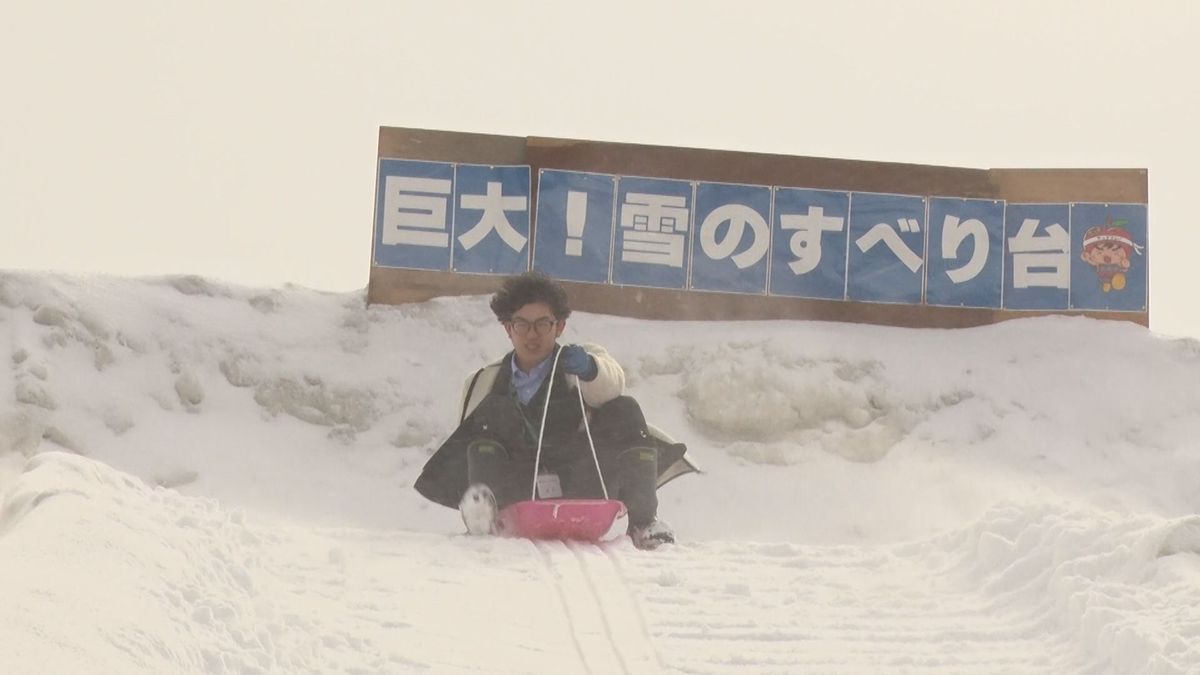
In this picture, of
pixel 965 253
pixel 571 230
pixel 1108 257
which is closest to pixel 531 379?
pixel 571 230

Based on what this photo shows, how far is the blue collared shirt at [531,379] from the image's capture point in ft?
22.8

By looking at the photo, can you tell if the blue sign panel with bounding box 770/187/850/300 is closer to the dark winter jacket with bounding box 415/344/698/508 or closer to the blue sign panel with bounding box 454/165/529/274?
the blue sign panel with bounding box 454/165/529/274

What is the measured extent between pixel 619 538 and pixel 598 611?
143cm

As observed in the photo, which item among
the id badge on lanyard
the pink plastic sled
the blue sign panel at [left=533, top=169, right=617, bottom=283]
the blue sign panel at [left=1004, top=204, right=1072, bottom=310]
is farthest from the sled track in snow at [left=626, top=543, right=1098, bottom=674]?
the blue sign panel at [left=1004, top=204, right=1072, bottom=310]

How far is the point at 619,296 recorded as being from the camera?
36.1 feet

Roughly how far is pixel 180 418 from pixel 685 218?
3.35 m

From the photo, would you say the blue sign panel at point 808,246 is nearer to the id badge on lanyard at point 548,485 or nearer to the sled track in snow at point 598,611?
the id badge on lanyard at point 548,485

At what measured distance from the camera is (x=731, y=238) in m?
11.1

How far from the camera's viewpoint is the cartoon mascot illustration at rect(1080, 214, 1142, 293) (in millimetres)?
11273

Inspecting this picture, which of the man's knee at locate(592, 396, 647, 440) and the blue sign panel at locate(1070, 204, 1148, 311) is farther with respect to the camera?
the blue sign panel at locate(1070, 204, 1148, 311)

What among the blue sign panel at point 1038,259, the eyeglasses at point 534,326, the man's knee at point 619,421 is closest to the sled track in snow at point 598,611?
the man's knee at point 619,421

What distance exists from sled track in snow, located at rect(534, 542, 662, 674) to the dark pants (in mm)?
611

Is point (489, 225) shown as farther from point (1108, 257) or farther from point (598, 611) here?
point (598, 611)

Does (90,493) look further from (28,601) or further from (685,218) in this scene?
(685,218)
